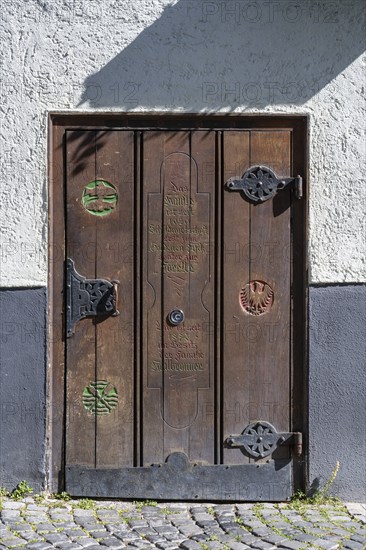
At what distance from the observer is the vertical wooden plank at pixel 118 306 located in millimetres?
5004

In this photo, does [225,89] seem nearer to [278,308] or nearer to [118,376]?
[278,308]

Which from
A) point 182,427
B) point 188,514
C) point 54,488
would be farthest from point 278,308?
point 54,488

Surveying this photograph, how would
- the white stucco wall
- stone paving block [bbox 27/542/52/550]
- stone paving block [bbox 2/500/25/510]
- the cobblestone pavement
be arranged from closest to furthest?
stone paving block [bbox 27/542/52/550] < the cobblestone pavement < stone paving block [bbox 2/500/25/510] < the white stucco wall

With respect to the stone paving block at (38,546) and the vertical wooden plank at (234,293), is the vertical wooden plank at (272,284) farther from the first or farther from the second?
the stone paving block at (38,546)

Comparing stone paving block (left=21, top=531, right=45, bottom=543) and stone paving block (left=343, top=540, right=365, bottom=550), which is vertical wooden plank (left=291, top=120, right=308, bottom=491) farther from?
stone paving block (left=21, top=531, right=45, bottom=543)

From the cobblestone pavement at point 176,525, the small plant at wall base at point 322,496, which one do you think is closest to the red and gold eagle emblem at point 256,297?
the small plant at wall base at point 322,496

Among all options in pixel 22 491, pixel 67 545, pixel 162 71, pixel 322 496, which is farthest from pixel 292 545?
pixel 162 71

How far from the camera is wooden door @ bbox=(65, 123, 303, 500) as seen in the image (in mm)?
5012

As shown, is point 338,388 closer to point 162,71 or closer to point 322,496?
point 322,496

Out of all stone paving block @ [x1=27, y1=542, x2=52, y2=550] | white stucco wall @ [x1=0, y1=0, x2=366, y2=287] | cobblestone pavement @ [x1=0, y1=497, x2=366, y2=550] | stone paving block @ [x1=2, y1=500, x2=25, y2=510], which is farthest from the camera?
white stucco wall @ [x1=0, y1=0, x2=366, y2=287]

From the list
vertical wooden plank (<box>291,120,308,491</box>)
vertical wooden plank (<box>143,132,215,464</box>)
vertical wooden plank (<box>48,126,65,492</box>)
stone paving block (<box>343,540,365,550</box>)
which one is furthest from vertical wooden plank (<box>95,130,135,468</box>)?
stone paving block (<box>343,540,365,550</box>)

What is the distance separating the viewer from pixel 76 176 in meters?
5.01

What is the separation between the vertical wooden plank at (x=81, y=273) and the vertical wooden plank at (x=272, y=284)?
955mm

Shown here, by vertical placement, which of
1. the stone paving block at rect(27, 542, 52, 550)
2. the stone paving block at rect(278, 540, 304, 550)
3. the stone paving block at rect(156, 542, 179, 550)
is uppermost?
the stone paving block at rect(27, 542, 52, 550)
